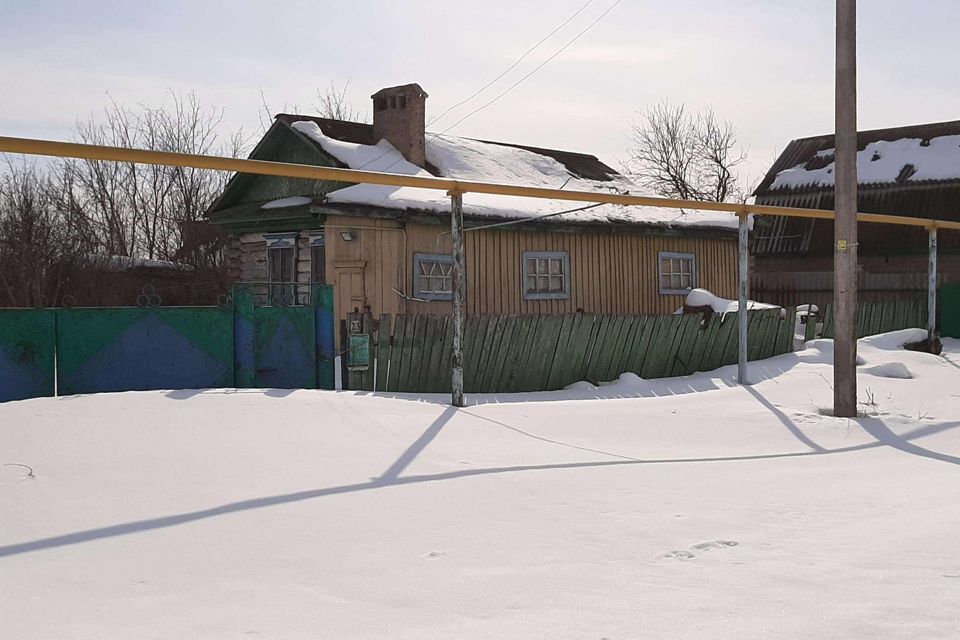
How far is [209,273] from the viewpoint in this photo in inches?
1060

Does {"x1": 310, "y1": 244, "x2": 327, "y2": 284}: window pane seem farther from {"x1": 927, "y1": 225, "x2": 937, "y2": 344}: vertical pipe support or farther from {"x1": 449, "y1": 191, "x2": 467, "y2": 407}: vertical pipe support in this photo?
{"x1": 927, "y1": 225, "x2": 937, "y2": 344}: vertical pipe support

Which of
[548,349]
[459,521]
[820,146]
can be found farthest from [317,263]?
[820,146]

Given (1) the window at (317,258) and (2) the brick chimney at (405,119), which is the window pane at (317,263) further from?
(2) the brick chimney at (405,119)

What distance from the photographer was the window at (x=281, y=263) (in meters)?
17.8

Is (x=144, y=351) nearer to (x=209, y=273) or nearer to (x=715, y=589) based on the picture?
(x=715, y=589)

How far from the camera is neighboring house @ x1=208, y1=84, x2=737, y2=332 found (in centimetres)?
1554

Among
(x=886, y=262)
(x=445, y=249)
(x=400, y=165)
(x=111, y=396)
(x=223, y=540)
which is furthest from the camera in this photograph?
(x=886, y=262)

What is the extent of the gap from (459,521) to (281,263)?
13771 mm

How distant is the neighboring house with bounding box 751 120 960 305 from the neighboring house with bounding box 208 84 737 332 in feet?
20.6

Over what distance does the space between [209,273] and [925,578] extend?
25.1 m

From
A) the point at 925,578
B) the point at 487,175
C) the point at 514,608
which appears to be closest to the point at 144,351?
the point at 514,608

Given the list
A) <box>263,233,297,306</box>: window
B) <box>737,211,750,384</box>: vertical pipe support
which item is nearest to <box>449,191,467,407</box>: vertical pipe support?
<box>737,211,750,384</box>: vertical pipe support

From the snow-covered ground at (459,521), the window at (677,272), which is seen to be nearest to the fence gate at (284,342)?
the snow-covered ground at (459,521)

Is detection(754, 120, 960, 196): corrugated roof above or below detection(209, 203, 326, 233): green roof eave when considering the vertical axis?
above
